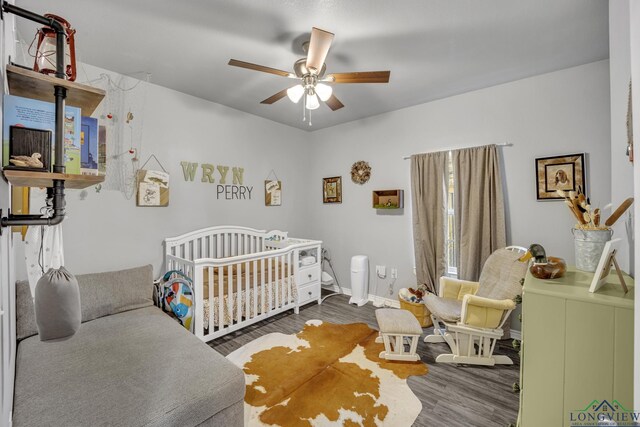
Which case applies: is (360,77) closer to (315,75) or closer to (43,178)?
(315,75)

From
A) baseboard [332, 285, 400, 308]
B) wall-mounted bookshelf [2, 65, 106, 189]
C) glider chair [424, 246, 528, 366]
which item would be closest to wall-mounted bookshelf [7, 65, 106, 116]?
wall-mounted bookshelf [2, 65, 106, 189]

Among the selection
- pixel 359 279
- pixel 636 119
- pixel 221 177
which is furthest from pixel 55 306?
pixel 359 279

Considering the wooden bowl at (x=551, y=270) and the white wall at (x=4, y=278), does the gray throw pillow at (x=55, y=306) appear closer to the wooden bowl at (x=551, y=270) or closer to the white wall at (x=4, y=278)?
the white wall at (x=4, y=278)

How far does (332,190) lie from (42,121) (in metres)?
3.52

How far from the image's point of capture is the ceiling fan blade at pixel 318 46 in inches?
61.2

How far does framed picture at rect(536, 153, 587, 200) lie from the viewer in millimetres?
2389

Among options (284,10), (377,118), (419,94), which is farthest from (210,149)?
(419,94)

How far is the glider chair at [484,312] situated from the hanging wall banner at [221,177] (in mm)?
2531

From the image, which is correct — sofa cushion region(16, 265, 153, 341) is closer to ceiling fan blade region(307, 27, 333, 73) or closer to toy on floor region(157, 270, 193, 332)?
toy on floor region(157, 270, 193, 332)

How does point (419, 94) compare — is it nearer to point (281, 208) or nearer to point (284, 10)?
point (284, 10)

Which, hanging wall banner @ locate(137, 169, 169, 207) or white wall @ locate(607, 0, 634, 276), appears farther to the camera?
hanging wall banner @ locate(137, 169, 169, 207)

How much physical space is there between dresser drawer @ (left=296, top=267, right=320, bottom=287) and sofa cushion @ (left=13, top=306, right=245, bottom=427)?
5.48 ft

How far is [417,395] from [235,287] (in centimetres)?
188

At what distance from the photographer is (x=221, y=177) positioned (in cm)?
333
